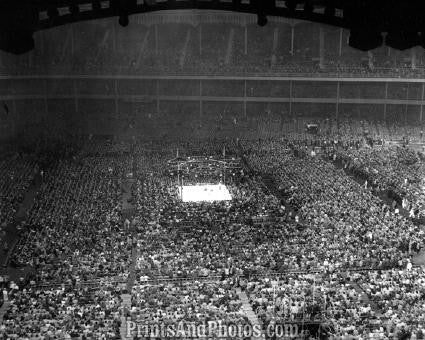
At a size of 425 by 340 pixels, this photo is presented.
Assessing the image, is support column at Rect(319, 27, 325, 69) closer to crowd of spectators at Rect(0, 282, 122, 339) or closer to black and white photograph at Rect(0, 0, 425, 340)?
black and white photograph at Rect(0, 0, 425, 340)

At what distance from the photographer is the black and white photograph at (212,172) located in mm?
13492

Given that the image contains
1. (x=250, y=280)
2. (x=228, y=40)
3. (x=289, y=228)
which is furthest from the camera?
(x=228, y=40)

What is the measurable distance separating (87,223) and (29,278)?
4.72 meters

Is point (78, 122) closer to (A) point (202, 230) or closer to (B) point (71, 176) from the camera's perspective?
(B) point (71, 176)

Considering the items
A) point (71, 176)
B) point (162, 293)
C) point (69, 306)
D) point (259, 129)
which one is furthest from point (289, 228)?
point (259, 129)

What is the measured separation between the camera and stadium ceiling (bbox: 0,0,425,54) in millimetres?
5672

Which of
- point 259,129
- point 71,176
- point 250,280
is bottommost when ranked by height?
point 259,129

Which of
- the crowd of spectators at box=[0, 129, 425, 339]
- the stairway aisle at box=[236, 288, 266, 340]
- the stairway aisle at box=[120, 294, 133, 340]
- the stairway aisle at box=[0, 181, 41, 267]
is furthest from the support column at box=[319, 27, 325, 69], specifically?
the stairway aisle at box=[120, 294, 133, 340]

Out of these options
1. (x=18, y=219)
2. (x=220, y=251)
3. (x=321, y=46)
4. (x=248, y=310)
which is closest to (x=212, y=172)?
(x=18, y=219)

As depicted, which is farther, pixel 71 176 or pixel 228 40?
pixel 228 40

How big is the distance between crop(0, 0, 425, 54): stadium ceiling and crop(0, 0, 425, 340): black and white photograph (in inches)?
0.8

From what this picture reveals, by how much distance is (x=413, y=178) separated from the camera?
1127 inches

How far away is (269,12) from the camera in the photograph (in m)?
6.33

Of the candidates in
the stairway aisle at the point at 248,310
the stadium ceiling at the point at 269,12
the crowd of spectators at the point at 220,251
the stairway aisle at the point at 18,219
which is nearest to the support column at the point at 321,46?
the crowd of spectators at the point at 220,251
